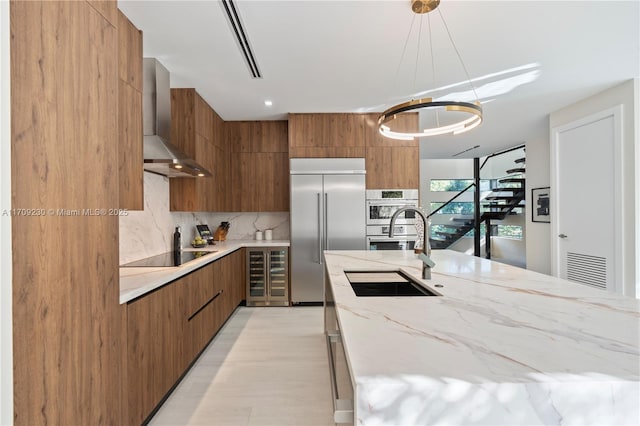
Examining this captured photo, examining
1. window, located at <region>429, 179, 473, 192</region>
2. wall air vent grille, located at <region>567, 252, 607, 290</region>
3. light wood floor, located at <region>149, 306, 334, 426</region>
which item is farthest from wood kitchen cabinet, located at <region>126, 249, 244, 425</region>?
window, located at <region>429, 179, 473, 192</region>

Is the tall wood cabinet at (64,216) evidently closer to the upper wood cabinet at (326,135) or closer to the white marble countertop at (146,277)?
the white marble countertop at (146,277)

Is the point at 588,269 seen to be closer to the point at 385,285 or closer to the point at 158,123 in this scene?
the point at 385,285

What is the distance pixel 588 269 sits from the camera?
3623 millimetres

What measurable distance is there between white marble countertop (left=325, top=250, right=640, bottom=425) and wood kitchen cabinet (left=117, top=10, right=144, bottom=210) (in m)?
1.71

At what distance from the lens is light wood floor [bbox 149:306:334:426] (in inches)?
74.4

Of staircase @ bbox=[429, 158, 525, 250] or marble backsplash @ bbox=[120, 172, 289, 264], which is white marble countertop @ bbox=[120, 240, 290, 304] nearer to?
marble backsplash @ bbox=[120, 172, 289, 264]

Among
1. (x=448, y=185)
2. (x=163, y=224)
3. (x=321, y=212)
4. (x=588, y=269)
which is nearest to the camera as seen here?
(x=163, y=224)

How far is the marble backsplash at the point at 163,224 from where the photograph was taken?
2615 mm

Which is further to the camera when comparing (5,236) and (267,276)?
(267,276)

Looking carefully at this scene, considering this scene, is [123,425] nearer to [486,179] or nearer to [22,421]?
[22,421]

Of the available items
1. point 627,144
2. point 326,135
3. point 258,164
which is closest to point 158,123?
point 258,164

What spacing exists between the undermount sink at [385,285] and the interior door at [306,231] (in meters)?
2.18

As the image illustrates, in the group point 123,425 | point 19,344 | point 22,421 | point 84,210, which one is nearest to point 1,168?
point 84,210

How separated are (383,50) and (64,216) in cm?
245
